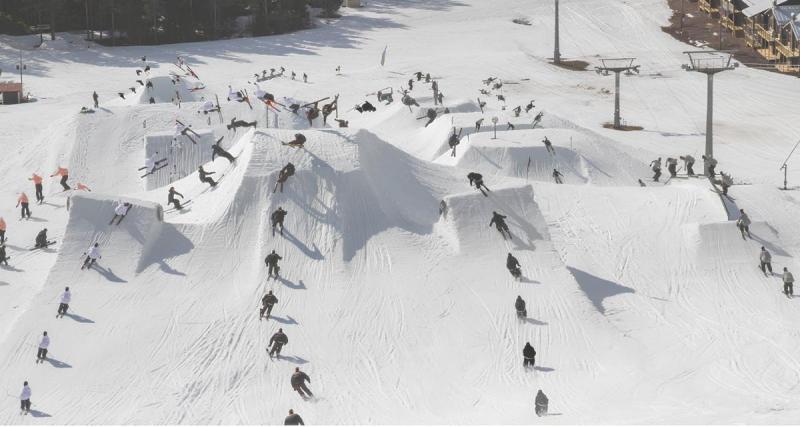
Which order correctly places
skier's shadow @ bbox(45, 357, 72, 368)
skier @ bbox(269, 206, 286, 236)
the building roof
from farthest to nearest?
the building roof, skier @ bbox(269, 206, 286, 236), skier's shadow @ bbox(45, 357, 72, 368)

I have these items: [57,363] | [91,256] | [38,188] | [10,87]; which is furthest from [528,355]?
[10,87]

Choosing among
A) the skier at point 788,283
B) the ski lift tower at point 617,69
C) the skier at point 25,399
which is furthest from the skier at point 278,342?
the ski lift tower at point 617,69

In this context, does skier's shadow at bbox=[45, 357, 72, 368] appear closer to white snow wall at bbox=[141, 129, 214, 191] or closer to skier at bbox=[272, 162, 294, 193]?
skier at bbox=[272, 162, 294, 193]

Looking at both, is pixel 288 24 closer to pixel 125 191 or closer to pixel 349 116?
pixel 349 116

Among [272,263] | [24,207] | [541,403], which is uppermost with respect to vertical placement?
[272,263]

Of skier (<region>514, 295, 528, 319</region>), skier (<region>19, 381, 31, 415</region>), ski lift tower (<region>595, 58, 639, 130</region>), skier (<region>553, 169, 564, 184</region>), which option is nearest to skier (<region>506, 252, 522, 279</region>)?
skier (<region>514, 295, 528, 319</region>)

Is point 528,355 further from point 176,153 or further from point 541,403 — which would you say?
point 176,153
